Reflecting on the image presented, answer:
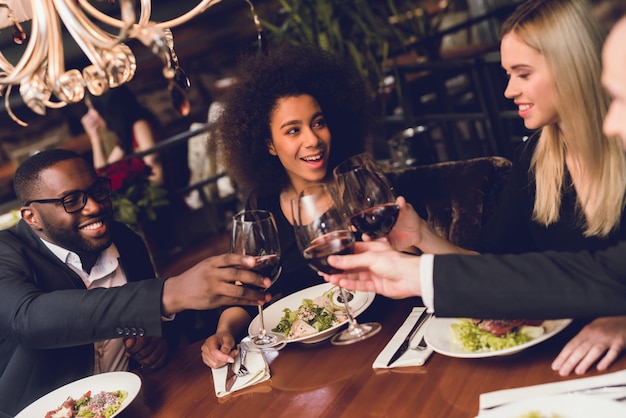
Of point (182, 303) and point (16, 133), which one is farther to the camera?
point (16, 133)

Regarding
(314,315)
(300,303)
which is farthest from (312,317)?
(300,303)

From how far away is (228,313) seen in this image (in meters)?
Result: 1.99

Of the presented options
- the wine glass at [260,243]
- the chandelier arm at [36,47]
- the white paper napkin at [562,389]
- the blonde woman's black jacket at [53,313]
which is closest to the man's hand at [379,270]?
the wine glass at [260,243]

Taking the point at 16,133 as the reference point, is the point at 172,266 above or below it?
below

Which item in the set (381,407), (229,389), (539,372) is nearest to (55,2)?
(229,389)

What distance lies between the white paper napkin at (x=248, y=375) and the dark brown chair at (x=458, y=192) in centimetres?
83

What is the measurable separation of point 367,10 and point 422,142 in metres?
0.85

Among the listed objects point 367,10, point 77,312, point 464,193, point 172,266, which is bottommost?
point 172,266

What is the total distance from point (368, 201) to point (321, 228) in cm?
15

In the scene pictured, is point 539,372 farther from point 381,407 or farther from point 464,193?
point 464,193

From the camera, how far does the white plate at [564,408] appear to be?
992 mm

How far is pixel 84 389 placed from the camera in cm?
173

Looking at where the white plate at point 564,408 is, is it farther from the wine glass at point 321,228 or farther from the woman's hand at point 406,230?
the woman's hand at point 406,230

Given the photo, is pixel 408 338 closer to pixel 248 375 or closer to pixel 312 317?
pixel 312 317
